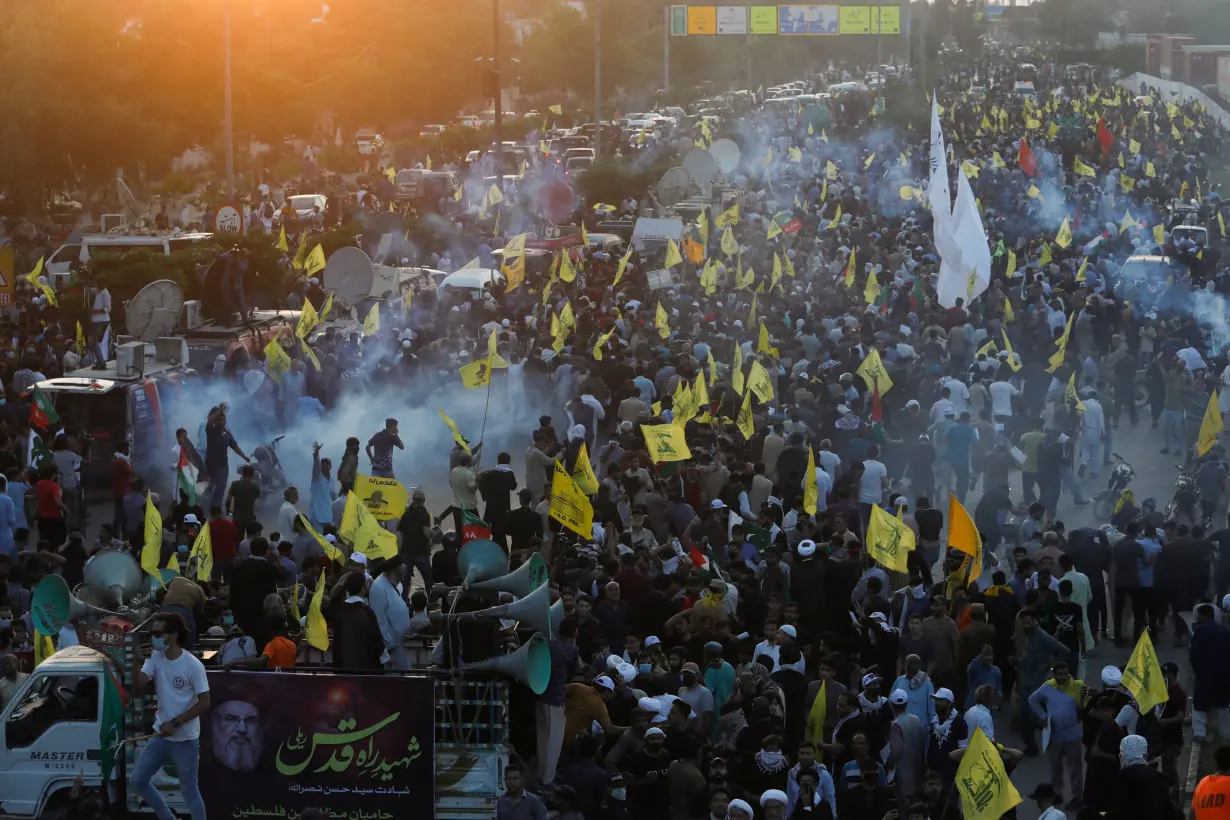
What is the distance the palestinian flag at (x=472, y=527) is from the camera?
14.7 meters

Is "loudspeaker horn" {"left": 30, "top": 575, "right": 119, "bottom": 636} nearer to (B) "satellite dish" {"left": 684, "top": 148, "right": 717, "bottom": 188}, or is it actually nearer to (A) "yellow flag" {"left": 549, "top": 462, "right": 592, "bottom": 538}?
(A) "yellow flag" {"left": 549, "top": 462, "right": 592, "bottom": 538}

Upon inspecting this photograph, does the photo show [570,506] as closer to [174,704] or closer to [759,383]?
[174,704]

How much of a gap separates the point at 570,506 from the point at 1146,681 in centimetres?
468

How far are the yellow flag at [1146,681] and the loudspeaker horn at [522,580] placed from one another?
3396 mm

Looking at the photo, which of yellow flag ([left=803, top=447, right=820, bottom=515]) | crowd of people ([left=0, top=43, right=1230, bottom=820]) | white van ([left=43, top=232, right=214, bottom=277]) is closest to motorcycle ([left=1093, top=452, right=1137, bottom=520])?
crowd of people ([left=0, top=43, right=1230, bottom=820])

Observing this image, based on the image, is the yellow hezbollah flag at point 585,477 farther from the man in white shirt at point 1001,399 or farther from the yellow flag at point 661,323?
the yellow flag at point 661,323

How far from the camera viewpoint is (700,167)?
1725 inches

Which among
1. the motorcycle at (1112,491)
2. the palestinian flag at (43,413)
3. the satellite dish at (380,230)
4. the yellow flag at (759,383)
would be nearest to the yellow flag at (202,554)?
the palestinian flag at (43,413)

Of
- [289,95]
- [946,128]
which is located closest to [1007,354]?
[289,95]

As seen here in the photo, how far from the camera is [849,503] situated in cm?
1545

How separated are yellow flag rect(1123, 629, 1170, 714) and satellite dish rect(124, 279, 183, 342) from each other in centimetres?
1418

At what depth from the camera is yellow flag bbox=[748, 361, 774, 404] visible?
18875mm

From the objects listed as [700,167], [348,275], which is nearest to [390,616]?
[348,275]

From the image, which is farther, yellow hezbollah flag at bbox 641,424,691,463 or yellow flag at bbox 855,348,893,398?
yellow flag at bbox 855,348,893,398
